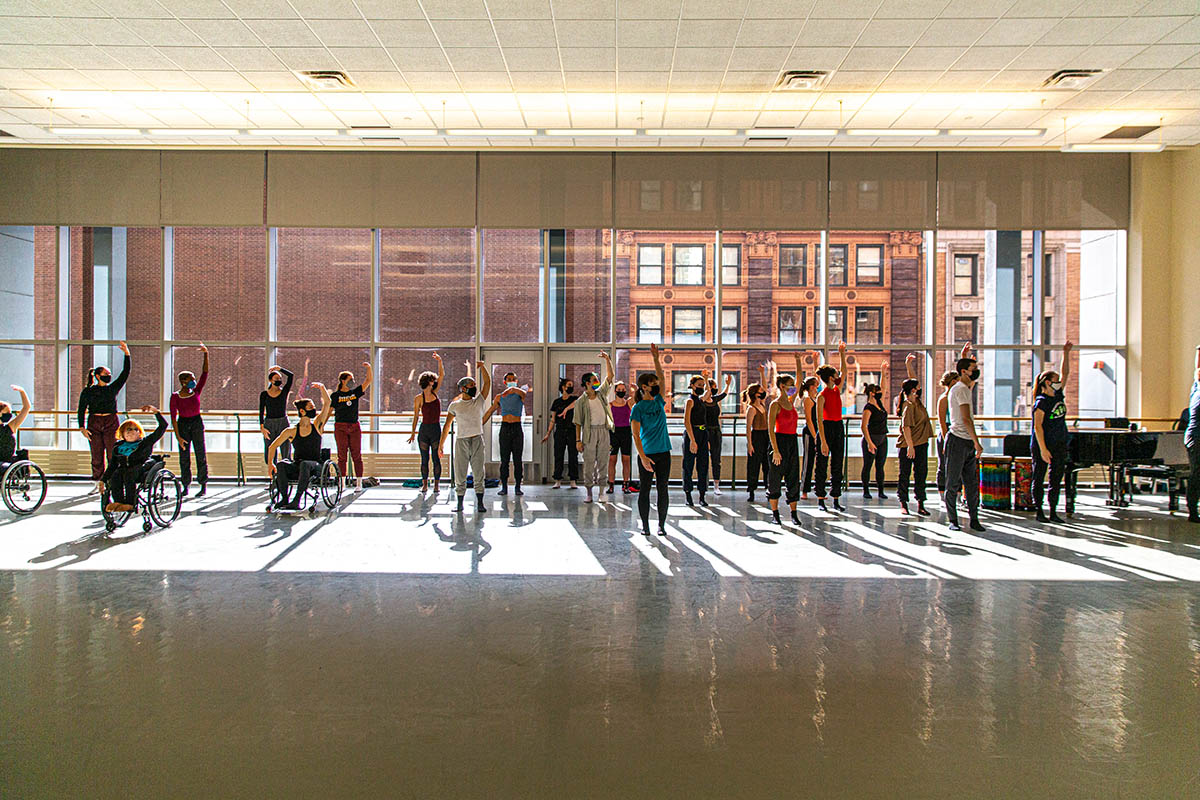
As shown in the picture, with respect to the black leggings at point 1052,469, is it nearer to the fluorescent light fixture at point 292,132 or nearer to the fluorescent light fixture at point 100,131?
the fluorescent light fixture at point 292,132

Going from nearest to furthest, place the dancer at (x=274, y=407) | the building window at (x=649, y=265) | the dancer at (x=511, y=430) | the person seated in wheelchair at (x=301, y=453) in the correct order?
1. the person seated in wheelchair at (x=301, y=453)
2. the dancer at (x=274, y=407)
3. the dancer at (x=511, y=430)
4. the building window at (x=649, y=265)

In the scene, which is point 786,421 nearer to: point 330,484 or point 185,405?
point 330,484

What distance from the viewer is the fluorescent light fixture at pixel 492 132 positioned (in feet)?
34.6

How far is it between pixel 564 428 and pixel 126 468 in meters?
5.58

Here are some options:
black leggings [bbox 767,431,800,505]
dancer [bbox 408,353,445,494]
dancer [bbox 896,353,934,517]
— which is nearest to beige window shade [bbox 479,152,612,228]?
dancer [bbox 408,353,445,494]

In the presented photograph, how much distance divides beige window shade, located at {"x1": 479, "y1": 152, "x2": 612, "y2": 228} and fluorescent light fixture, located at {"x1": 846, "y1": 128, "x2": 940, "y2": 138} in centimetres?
384

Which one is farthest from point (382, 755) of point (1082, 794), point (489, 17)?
point (489, 17)

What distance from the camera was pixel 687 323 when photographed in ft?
42.9

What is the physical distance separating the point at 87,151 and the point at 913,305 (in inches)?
515

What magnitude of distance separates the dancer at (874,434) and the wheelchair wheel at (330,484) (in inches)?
256

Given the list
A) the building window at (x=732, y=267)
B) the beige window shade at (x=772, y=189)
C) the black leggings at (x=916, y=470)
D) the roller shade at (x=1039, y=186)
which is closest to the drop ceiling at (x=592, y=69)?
the beige window shade at (x=772, y=189)

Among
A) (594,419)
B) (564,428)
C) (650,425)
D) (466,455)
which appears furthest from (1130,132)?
(466,455)

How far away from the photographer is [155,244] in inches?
521

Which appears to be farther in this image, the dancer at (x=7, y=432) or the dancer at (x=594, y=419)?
the dancer at (x=594, y=419)
